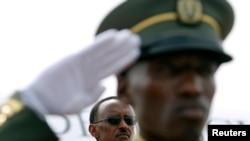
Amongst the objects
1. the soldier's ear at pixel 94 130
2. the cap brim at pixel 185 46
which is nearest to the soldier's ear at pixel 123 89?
the cap brim at pixel 185 46

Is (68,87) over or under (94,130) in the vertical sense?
over

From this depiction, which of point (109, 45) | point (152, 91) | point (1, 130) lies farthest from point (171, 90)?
point (1, 130)

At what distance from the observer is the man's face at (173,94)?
1.66 m

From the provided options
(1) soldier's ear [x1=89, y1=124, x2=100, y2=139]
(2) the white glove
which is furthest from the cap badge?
(1) soldier's ear [x1=89, y1=124, x2=100, y2=139]

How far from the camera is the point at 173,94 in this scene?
1673mm

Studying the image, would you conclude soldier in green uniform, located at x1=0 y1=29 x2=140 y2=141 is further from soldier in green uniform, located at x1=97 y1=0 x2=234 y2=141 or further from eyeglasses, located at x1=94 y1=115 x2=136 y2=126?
eyeglasses, located at x1=94 y1=115 x2=136 y2=126

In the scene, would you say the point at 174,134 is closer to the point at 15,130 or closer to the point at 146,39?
the point at 146,39

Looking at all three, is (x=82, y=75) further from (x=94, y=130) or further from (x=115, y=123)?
(x=94, y=130)

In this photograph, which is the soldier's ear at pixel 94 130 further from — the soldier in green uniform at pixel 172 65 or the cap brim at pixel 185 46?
the cap brim at pixel 185 46

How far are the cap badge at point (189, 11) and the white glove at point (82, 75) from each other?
0.25 meters

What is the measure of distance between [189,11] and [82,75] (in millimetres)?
431

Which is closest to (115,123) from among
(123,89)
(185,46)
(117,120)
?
(117,120)

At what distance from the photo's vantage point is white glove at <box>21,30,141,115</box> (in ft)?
5.31

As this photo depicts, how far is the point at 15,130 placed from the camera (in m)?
1.79
